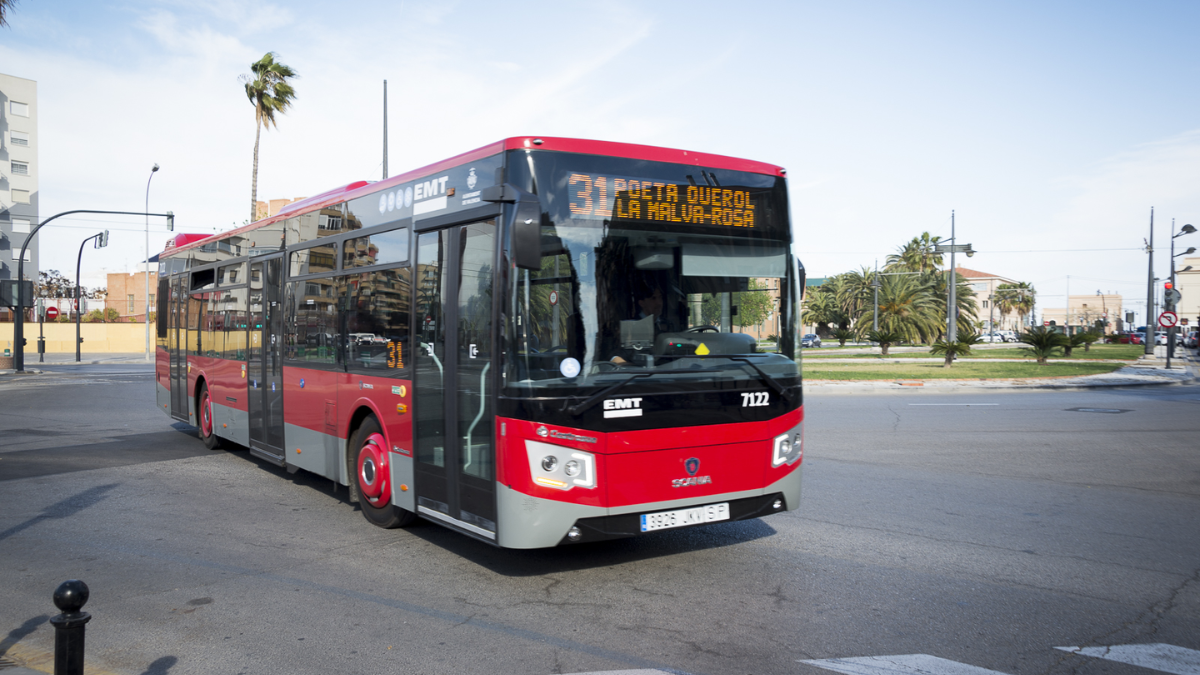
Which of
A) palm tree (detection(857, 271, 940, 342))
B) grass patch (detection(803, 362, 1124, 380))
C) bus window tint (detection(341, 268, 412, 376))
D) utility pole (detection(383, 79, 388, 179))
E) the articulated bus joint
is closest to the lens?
the articulated bus joint

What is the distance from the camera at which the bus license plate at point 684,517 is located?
5465 mm

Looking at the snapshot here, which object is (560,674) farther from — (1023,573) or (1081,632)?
(1023,573)

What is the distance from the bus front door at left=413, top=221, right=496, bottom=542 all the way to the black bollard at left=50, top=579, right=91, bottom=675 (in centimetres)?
258

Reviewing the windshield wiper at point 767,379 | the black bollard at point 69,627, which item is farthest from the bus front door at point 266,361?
the black bollard at point 69,627

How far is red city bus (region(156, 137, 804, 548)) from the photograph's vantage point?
208 inches

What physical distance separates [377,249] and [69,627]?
437cm

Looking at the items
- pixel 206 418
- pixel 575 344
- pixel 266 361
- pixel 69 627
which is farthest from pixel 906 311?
pixel 69 627

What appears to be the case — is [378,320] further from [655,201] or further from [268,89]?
[268,89]

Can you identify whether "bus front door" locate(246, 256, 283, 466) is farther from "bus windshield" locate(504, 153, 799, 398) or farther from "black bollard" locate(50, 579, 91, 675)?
"black bollard" locate(50, 579, 91, 675)

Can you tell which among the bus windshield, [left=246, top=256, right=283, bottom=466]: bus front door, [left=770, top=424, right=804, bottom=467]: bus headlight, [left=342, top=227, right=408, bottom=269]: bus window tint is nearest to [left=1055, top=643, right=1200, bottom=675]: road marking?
[left=770, top=424, right=804, bottom=467]: bus headlight

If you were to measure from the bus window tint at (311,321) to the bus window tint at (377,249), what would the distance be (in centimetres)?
45

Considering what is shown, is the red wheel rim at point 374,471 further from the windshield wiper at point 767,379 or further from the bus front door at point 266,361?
the windshield wiper at point 767,379

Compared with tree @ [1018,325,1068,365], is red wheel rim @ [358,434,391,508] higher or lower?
lower

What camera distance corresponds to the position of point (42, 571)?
5.99m
